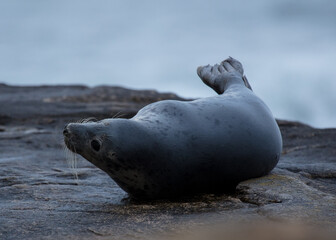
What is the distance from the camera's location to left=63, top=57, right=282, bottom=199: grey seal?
3.16m

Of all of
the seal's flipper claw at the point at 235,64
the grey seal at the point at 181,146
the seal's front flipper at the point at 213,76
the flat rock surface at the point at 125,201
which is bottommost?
the flat rock surface at the point at 125,201

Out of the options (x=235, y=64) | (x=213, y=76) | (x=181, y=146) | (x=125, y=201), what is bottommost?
(x=125, y=201)

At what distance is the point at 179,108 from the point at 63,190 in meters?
1.18

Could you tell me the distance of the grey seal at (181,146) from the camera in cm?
316

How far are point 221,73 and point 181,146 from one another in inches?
74.4

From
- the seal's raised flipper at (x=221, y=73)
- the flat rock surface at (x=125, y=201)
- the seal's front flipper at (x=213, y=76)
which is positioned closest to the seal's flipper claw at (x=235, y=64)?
the seal's raised flipper at (x=221, y=73)

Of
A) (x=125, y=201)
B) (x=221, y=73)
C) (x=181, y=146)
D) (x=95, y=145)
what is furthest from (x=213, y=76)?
(x=95, y=145)

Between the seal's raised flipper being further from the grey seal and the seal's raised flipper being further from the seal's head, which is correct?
the seal's head

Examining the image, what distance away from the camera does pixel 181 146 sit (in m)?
3.24

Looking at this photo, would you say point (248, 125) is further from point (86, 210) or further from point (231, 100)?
point (86, 210)

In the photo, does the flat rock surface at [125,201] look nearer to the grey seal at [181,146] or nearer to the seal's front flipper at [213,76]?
the grey seal at [181,146]

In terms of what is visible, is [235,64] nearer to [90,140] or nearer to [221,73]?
[221,73]

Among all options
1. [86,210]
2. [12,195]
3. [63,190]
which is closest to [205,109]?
[86,210]

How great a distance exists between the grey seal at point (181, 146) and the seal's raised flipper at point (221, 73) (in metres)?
1.12
